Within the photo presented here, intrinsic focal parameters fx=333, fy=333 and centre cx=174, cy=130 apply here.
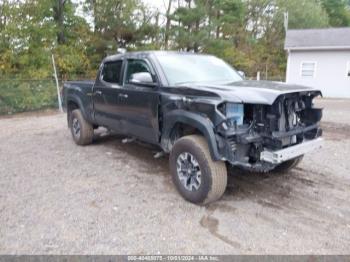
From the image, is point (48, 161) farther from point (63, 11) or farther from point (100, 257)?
point (63, 11)

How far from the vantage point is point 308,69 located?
63.2ft

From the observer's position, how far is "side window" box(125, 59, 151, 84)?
194 inches

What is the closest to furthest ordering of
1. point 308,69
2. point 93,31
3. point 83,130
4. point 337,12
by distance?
point 83,130
point 93,31
point 308,69
point 337,12

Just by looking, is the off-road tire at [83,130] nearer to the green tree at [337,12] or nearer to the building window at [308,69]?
the building window at [308,69]

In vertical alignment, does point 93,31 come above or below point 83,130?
above

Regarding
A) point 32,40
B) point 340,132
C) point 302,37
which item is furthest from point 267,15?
point 340,132

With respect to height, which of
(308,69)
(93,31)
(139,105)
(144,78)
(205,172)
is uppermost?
(93,31)

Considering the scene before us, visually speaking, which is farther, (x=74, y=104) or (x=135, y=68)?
(x=74, y=104)

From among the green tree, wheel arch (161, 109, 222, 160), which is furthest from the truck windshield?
the green tree

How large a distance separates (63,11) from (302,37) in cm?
1373

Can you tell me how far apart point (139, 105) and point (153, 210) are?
1.67 m

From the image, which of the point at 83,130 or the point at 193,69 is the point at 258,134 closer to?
the point at 193,69

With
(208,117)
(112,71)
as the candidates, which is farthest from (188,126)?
(112,71)

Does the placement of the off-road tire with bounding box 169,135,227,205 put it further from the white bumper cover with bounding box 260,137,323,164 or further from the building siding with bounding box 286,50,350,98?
the building siding with bounding box 286,50,350,98
